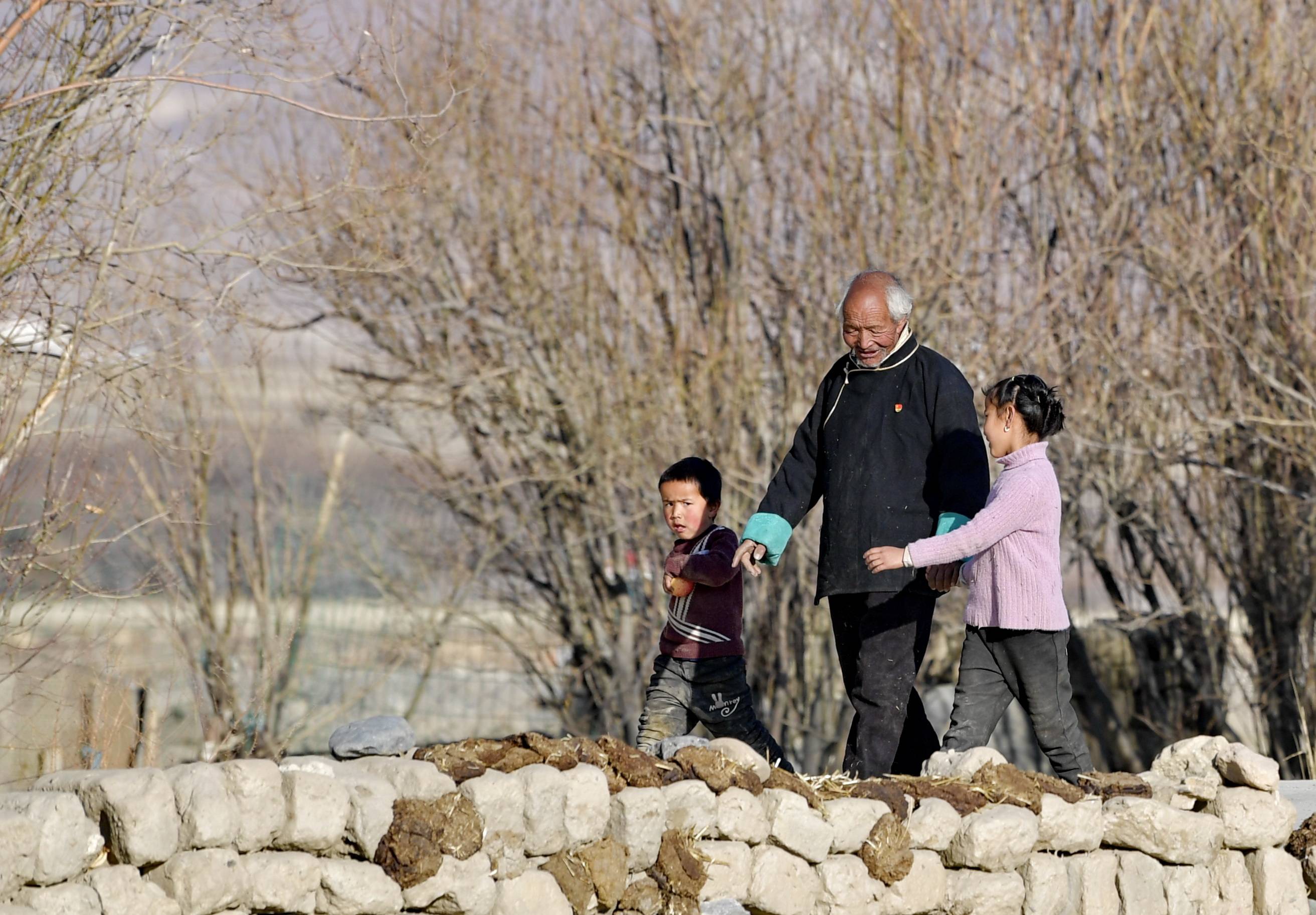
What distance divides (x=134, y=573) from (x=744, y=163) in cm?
591

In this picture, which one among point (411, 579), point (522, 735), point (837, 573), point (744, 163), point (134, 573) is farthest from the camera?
point (411, 579)

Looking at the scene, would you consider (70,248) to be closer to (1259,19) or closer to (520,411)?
(520,411)

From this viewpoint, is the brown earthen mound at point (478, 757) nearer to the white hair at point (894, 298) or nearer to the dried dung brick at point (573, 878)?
the dried dung brick at point (573, 878)

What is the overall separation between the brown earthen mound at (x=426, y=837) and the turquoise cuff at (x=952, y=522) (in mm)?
1698

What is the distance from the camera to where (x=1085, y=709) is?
525 inches

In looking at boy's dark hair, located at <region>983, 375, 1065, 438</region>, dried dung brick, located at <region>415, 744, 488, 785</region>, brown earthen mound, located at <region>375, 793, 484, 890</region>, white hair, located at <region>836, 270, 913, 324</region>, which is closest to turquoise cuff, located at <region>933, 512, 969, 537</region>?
boy's dark hair, located at <region>983, 375, 1065, 438</region>

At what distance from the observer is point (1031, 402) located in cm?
461

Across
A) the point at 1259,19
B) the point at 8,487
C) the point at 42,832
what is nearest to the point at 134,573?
the point at 8,487

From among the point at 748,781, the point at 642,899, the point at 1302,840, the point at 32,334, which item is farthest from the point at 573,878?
the point at 32,334

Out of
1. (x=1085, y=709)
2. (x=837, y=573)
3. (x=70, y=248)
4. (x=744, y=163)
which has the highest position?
(x=744, y=163)

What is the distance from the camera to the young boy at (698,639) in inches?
194

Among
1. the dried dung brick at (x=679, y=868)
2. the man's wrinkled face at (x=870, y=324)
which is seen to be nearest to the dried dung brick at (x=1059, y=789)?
the dried dung brick at (x=679, y=868)

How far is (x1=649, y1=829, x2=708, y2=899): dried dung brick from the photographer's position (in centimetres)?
396

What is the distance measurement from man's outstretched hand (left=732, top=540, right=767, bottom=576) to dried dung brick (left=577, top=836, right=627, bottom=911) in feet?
3.58
